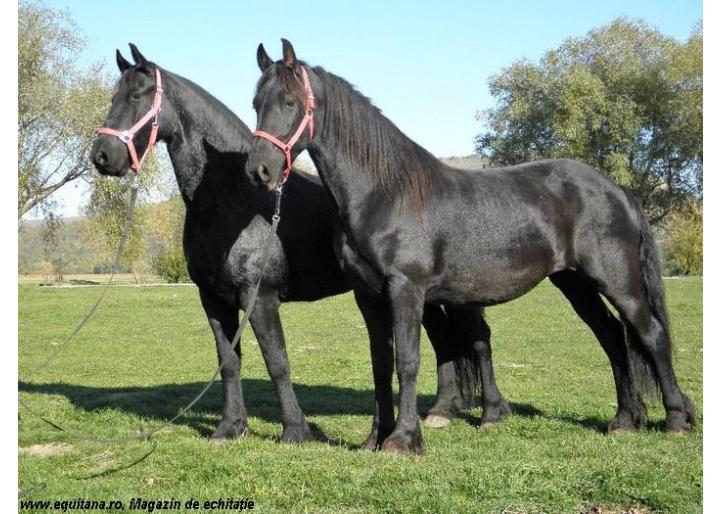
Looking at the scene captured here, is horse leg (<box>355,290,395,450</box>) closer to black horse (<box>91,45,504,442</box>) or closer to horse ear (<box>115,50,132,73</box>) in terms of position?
black horse (<box>91,45,504,442</box>)

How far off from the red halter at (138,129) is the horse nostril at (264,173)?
49.5 inches

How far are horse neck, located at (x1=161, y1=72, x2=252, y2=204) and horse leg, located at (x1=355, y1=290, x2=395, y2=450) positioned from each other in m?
1.60

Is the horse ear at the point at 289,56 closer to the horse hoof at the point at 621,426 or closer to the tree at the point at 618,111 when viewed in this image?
the horse hoof at the point at 621,426

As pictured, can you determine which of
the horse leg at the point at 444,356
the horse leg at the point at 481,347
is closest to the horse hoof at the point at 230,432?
the horse leg at the point at 444,356

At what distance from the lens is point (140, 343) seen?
1677cm

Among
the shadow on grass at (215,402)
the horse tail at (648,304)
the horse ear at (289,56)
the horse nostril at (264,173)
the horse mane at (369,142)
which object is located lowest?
the shadow on grass at (215,402)

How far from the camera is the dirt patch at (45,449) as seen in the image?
21.6 feet

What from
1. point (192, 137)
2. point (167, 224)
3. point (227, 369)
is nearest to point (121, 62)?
point (192, 137)

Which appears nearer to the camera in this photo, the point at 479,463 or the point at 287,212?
the point at 479,463

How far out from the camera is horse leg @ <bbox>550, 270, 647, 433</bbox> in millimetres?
7306

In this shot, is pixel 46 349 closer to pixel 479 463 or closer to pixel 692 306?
pixel 479 463

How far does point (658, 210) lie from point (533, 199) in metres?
42.3

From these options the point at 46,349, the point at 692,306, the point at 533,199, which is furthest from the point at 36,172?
the point at 533,199
